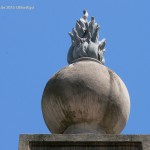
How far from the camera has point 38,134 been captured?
10.8m

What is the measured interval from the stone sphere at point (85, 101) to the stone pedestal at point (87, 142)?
0.84m

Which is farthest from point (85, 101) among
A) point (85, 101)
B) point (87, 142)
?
point (87, 142)

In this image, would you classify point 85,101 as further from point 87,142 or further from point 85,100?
point 87,142

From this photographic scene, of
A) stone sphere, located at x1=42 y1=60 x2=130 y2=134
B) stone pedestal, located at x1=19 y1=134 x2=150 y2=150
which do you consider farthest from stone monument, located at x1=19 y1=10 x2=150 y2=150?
stone pedestal, located at x1=19 y1=134 x2=150 y2=150

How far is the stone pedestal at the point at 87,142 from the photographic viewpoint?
34.8ft

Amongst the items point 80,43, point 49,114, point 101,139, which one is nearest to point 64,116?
point 49,114

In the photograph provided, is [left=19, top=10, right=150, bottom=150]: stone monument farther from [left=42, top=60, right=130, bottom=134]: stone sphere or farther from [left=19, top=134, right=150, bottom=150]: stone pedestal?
[left=19, top=134, right=150, bottom=150]: stone pedestal

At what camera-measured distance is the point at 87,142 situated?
1061 cm

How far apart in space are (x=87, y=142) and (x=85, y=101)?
1020mm

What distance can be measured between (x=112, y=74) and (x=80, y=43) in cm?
150

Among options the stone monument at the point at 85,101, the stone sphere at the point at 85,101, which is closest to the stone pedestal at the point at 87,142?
the stone monument at the point at 85,101

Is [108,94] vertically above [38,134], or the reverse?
[108,94]

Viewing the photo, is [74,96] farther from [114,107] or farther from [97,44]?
[97,44]

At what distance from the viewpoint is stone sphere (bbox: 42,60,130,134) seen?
37.2ft
